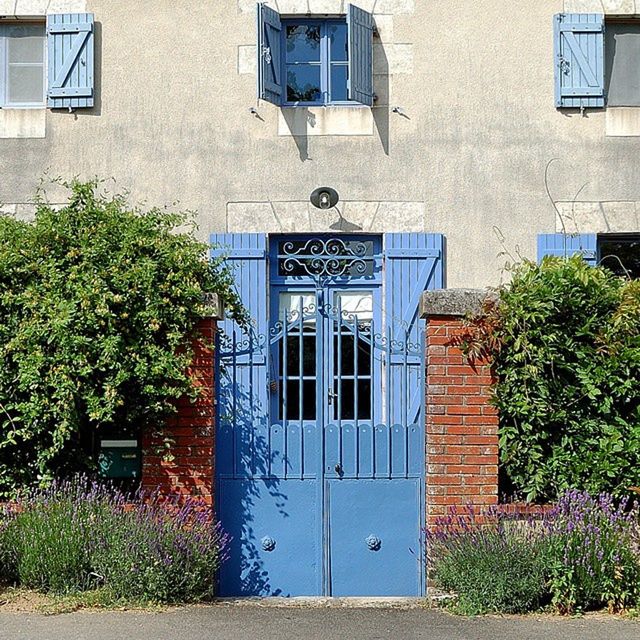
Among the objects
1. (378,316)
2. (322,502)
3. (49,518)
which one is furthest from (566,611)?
(378,316)

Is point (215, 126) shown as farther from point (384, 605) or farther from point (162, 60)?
point (384, 605)

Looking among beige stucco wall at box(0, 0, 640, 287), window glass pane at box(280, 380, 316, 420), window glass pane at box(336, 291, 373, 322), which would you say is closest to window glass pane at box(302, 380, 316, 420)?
window glass pane at box(280, 380, 316, 420)

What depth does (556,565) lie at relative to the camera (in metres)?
7.19

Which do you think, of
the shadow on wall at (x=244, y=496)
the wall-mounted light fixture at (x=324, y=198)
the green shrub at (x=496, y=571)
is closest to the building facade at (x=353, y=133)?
the wall-mounted light fixture at (x=324, y=198)

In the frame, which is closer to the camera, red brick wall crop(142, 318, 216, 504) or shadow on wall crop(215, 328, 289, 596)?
red brick wall crop(142, 318, 216, 504)

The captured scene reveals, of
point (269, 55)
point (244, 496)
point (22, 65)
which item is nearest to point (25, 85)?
point (22, 65)

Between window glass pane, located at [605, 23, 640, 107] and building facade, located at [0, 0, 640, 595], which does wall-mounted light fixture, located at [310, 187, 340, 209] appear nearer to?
building facade, located at [0, 0, 640, 595]

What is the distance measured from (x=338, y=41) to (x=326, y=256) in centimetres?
215

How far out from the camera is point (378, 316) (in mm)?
11219

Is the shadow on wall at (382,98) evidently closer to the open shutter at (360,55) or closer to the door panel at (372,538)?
the open shutter at (360,55)

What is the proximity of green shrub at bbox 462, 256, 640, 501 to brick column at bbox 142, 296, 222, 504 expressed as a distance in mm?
1734

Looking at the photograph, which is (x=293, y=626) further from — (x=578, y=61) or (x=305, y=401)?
(x=578, y=61)

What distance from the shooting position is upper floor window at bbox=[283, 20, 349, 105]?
11602 mm

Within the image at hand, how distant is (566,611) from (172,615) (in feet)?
7.88
